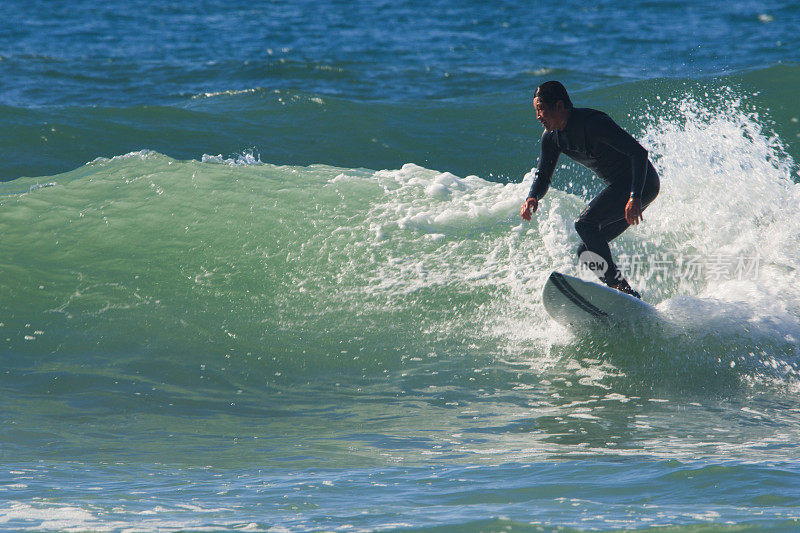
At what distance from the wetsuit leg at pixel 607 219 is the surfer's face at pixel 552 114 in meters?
0.59

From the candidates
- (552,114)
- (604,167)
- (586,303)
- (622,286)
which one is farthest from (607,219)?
(552,114)

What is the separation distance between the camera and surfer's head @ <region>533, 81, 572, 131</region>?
5.45m

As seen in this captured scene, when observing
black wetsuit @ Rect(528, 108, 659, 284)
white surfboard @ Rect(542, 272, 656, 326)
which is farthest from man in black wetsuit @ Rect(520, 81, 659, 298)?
white surfboard @ Rect(542, 272, 656, 326)

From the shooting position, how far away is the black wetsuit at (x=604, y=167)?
18.2 feet

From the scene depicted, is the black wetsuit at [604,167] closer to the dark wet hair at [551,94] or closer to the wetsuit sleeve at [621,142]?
the wetsuit sleeve at [621,142]

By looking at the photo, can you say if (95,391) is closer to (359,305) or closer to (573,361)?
(359,305)

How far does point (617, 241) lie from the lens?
7914 mm

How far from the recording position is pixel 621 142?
18.3 feet

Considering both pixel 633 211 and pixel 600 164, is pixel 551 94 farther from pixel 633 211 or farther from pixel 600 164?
pixel 633 211

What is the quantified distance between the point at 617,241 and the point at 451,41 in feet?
59.7

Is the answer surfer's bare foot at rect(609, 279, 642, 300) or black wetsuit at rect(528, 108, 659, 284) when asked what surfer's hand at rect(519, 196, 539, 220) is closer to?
black wetsuit at rect(528, 108, 659, 284)

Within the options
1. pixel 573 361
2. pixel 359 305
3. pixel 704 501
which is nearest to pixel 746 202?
pixel 573 361

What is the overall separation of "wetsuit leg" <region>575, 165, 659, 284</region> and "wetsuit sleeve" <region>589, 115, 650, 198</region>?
8.0 inches

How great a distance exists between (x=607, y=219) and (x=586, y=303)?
63cm
